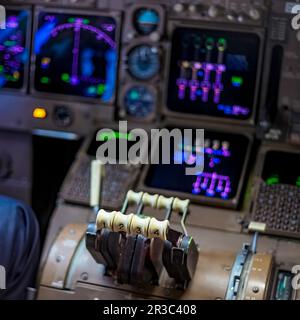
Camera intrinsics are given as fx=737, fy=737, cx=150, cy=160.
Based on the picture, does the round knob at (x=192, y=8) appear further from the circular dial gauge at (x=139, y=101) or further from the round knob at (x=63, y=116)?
the round knob at (x=63, y=116)

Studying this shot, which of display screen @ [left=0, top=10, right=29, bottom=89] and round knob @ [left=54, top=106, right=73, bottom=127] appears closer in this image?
display screen @ [left=0, top=10, right=29, bottom=89]

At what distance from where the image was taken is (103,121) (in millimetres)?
3352

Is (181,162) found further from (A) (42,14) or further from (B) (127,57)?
(A) (42,14)

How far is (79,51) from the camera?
3.29m

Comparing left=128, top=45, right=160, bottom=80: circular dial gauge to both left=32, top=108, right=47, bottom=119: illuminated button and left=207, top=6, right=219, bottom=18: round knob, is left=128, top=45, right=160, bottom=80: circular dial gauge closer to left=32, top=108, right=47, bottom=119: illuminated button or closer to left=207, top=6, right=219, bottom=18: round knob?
left=207, top=6, right=219, bottom=18: round knob

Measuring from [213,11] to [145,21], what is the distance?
0.35 meters

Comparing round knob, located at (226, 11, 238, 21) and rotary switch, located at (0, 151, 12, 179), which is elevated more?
round knob, located at (226, 11, 238, 21)

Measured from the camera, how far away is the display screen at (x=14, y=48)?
10.4 ft

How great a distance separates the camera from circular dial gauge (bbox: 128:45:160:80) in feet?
10.7

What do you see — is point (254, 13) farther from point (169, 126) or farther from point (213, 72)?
point (169, 126)

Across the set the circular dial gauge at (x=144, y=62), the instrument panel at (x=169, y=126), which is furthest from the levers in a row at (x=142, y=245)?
the circular dial gauge at (x=144, y=62)

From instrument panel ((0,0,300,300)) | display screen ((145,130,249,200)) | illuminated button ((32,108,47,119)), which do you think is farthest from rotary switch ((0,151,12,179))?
display screen ((145,130,249,200))

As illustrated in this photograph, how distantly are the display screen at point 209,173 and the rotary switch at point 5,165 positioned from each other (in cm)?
77

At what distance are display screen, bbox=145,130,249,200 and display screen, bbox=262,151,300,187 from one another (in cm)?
11
